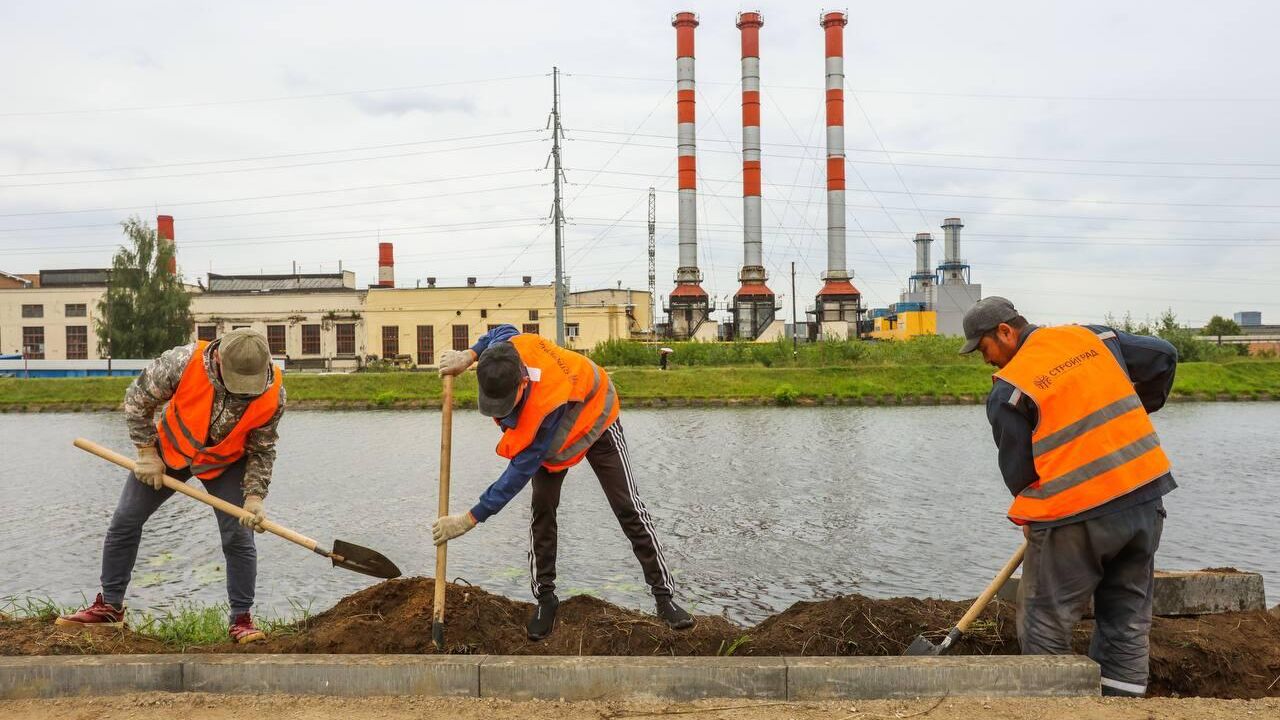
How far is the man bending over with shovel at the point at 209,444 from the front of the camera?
4.57 m

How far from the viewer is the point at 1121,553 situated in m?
3.82

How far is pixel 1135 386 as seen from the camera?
418 centimetres

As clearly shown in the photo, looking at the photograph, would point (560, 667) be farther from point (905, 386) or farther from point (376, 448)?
point (905, 386)

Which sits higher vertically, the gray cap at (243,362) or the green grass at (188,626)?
the gray cap at (243,362)

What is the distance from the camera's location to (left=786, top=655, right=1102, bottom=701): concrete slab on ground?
365 cm

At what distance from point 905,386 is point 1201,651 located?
2685 centimetres

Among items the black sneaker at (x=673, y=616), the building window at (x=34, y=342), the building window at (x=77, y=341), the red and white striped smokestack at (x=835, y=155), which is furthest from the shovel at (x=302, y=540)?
the building window at (x=34, y=342)

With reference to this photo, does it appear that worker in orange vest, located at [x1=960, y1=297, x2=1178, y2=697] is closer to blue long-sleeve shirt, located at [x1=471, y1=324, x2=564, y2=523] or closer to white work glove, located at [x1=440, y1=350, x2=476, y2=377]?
blue long-sleeve shirt, located at [x1=471, y1=324, x2=564, y2=523]

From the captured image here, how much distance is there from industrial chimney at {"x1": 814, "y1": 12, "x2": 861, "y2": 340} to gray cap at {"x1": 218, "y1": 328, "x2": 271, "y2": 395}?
4649cm

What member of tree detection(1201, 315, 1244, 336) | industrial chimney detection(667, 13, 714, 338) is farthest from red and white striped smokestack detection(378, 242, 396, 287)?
tree detection(1201, 315, 1244, 336)

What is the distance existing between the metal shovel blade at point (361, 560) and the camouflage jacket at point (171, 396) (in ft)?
1.77

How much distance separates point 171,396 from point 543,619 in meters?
2.24

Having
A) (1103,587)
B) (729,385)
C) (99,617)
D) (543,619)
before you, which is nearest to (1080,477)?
A: (1103,587)

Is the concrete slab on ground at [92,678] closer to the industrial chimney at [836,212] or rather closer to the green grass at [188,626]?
the green grass at [188,626]
